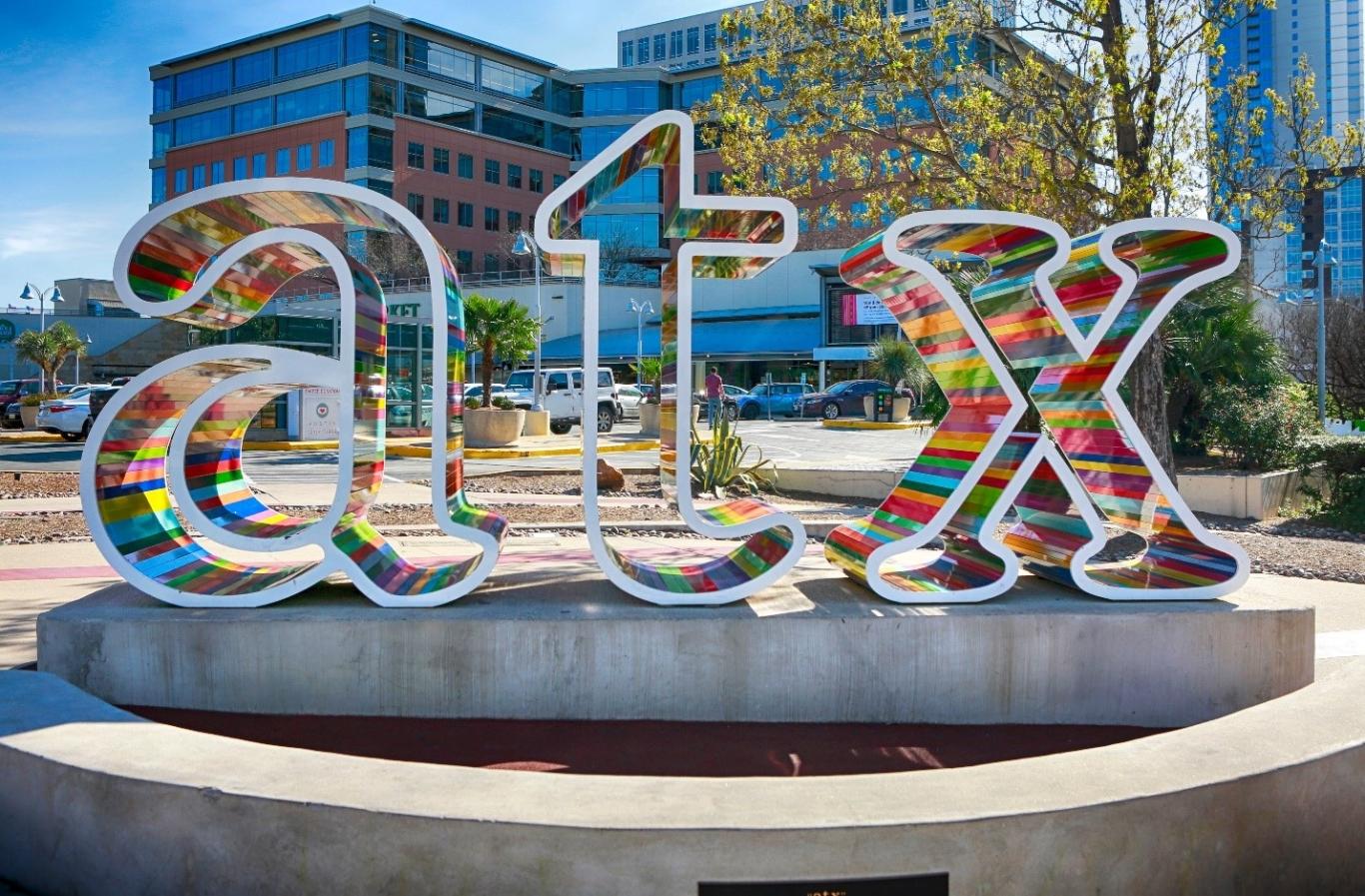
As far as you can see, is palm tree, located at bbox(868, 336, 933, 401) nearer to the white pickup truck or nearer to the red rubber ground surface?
the white pickup truck

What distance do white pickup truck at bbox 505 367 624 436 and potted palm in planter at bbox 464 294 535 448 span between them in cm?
225

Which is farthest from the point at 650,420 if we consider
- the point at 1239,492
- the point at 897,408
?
the point at 1239,492

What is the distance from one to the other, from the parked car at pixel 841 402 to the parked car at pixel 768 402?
1181 mm

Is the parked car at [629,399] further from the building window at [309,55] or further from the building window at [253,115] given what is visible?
the building window at [253,115]

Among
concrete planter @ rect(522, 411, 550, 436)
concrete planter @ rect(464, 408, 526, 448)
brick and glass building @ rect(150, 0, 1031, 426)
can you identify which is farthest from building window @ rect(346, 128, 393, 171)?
concrete planter @ rect(464, 408, 526, 448)

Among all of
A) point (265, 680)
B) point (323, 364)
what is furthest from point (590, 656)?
point (323, 364)

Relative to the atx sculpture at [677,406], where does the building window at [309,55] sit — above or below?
above

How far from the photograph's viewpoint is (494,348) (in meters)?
27.0

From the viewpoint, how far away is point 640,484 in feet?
54.9

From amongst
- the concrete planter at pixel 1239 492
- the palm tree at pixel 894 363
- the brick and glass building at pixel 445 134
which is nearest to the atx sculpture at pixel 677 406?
the concrete planter at pixel 1239 492

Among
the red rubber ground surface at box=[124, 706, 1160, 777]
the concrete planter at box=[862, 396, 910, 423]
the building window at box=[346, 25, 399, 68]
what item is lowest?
the red rubber ground surface at box=[124, 706, 1160, 777]

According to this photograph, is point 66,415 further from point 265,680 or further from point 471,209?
point 471,209

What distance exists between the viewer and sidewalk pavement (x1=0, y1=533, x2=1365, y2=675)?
5879mm

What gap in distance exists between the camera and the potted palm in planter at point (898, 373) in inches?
1448
